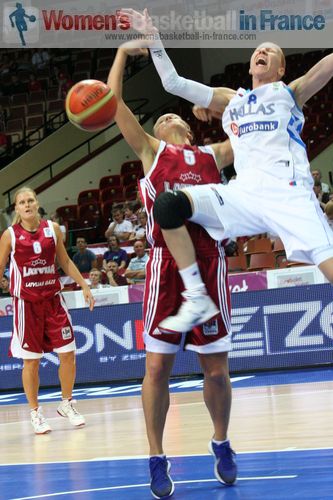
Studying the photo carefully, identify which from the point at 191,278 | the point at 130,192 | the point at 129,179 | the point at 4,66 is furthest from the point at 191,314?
the point at 4,66

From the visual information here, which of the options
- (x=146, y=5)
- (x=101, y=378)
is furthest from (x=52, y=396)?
(x=146, y=5)

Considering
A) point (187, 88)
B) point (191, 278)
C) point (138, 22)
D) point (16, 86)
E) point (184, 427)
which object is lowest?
point (184, 427)

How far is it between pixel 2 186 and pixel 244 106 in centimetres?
1703

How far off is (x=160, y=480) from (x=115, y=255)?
958cm

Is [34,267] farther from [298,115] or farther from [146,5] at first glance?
[146,5]

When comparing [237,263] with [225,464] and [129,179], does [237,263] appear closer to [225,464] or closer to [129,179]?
[129,179]

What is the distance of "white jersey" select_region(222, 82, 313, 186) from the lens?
505cm

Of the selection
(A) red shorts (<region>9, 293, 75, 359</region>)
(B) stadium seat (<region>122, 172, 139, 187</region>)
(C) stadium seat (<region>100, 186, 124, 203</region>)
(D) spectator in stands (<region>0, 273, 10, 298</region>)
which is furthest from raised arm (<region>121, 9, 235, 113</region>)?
(B) stadium seat (<region>122, 172, 139, 187</region>)

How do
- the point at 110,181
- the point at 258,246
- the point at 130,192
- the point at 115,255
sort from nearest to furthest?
the point at 258,246, the point at 115,255, the point at 130,192, the point at 110,181

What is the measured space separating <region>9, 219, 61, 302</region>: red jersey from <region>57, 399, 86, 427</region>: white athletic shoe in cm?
99

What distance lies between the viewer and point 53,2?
19672mm

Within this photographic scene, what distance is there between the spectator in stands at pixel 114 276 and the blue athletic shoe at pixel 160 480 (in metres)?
8.17

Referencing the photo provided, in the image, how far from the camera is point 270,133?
509cm

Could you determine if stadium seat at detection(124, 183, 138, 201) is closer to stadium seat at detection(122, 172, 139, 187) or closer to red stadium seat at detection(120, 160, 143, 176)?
stadium seat at detection(122, 172, 139, 187)
